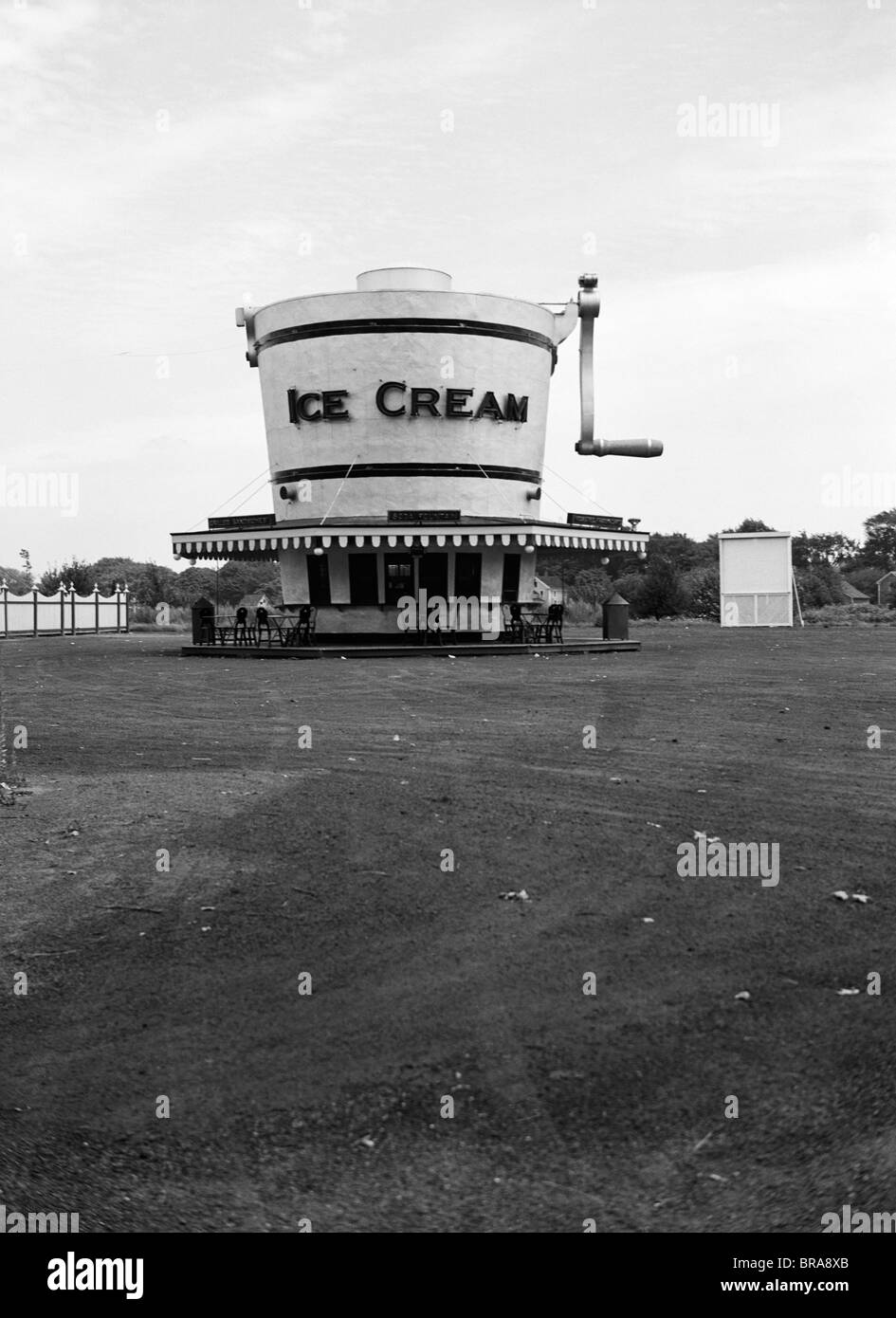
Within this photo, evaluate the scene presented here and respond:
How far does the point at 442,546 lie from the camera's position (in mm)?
35594

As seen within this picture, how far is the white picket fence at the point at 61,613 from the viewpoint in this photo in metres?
61.4

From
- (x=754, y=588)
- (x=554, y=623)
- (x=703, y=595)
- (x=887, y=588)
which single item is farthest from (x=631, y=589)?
(x=554, y=623)

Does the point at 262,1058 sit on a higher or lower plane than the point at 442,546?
lower

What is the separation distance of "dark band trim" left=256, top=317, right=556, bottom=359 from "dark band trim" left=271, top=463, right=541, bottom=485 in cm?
375

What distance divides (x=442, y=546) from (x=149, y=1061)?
31.0 meters

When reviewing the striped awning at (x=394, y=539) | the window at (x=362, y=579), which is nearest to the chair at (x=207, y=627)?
the striped awning at (x=394, y=539)

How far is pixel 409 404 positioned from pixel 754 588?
70.4 feet

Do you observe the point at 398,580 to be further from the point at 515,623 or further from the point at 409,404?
A: the point at 409,404

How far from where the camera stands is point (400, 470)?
37688 millimetres

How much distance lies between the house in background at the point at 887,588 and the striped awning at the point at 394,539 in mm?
72764

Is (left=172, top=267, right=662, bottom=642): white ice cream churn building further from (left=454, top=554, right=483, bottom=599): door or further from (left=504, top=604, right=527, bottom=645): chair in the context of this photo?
(left=504, top=604, right=527, bottom=645): chair

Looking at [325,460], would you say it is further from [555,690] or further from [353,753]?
[353,753]
